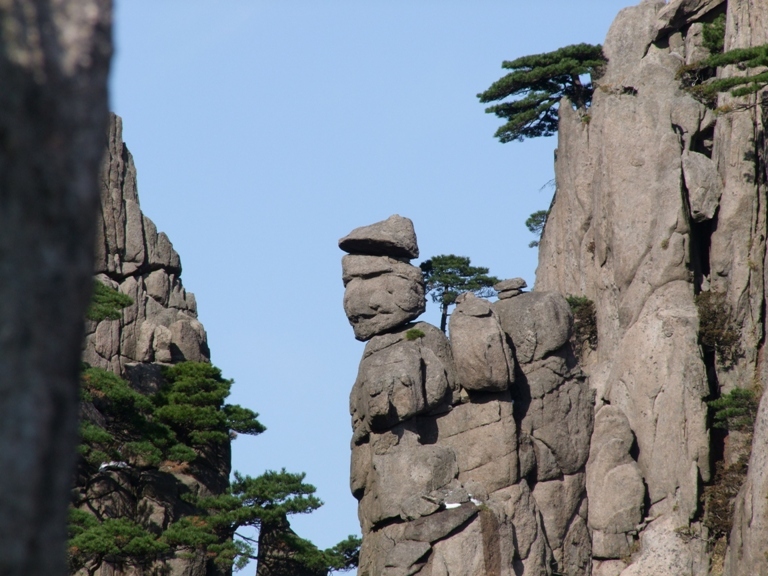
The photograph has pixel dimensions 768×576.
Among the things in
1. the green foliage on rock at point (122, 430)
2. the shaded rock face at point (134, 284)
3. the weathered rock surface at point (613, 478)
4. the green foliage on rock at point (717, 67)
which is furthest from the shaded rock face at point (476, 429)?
the shaded rock face at point (134, 284)

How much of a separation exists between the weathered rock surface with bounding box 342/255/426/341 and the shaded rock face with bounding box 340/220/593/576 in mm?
45

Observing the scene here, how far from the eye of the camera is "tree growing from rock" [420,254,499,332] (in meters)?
52.1

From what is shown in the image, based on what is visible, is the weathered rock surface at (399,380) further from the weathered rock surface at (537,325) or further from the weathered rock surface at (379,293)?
the weathered rock surface at (537,325)

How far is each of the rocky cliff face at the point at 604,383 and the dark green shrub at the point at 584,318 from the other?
470 mm

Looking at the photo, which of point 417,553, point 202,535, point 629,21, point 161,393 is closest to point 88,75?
point 417,553

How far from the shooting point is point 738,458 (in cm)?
3550

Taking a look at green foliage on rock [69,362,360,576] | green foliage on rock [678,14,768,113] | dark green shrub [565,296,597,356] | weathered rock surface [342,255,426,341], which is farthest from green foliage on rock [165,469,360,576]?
green foliage on rock [678,14,768,113]

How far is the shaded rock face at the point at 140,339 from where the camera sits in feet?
129

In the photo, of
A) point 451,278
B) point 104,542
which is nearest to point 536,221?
point 451,278

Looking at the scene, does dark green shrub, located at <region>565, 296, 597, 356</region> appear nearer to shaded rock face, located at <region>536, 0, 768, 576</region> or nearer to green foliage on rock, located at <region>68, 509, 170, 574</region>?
shaded rock face, located at <region>536, 0, 768, 576</region>

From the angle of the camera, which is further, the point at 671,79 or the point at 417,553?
the point at 671,79

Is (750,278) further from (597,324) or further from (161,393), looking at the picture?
(161,393)

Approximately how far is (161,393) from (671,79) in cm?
1993

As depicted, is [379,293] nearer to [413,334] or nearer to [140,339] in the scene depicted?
[413,334]
